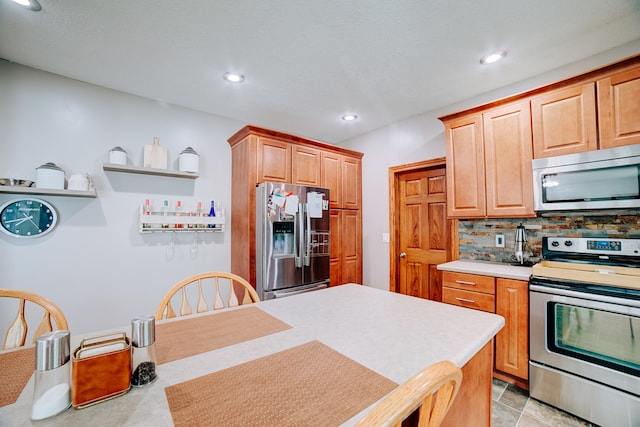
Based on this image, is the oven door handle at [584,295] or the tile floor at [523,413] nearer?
the oven door handle at [584,295]

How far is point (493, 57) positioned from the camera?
85.7 inches

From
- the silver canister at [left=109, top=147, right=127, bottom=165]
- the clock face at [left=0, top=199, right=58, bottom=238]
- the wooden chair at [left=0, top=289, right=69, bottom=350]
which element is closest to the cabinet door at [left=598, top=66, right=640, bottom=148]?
the wooden chair at [left=0, top=289, right=69, bottom=350]

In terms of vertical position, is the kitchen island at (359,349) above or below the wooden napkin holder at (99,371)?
below

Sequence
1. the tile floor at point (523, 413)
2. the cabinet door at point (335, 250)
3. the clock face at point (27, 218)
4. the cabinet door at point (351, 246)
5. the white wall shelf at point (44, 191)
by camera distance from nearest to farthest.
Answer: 1. the tile floor at point (523, 413)
2. the white wall shelf at point (44, 191)
3. the clock face at point (27, 218)
4. the cabinet door at point (335, 250)
5. the cabinet door at point (351, 246)

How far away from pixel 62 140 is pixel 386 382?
3.16 metres

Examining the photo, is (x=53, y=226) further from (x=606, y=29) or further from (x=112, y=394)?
(x=606, y=29)

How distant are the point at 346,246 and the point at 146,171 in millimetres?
2455

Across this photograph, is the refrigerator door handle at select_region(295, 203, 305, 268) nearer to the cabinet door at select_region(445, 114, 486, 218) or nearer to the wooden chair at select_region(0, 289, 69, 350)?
the cabinet door at select_region(445, 114, 486, 218)

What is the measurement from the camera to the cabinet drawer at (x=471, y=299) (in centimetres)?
220

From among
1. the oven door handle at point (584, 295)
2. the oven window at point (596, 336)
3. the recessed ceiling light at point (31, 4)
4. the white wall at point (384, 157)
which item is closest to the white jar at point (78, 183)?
the recessed ceiling light at point (31, 4)

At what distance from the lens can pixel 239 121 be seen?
3.43 meters

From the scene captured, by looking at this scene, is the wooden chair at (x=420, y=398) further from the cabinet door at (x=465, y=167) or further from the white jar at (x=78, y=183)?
the white jar at (x=78, y=183)

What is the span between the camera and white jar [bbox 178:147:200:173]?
9.35 feet

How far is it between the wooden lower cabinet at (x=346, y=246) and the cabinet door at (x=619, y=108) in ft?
8.18
